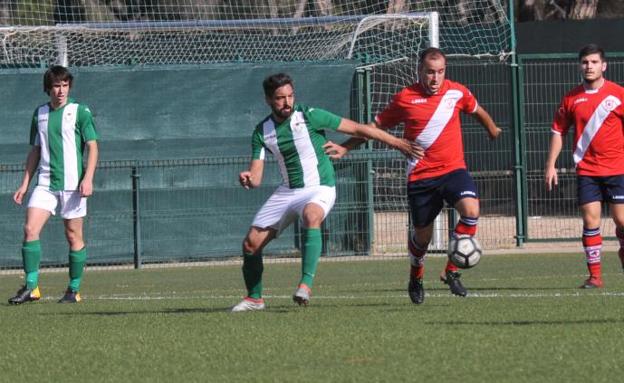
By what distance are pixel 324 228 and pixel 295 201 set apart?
392 inches

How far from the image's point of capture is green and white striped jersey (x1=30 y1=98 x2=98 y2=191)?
12.8m

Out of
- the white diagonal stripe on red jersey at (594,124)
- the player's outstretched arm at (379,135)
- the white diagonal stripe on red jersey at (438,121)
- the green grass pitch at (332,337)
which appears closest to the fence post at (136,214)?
the green grass pitch at (332,337)

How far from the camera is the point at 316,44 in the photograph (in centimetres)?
2423

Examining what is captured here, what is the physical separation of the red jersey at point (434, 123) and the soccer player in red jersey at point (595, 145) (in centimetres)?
185

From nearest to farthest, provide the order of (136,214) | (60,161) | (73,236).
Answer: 1. (60,161)
2. (73,236)
3. (136,214)

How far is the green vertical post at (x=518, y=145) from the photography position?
21484 mm

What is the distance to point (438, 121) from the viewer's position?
1123 cm

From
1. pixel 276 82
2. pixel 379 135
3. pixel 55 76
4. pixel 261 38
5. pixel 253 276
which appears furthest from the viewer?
pixel 261 38

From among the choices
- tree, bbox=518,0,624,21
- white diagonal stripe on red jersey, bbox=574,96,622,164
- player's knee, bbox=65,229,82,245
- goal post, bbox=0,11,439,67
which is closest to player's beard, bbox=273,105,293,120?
player's knee, bbox=65,229,82,245

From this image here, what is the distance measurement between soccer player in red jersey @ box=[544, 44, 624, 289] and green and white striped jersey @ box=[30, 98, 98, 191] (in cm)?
413

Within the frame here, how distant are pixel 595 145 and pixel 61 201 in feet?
15.6

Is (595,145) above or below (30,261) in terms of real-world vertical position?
above

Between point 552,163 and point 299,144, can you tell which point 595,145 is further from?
point 299,144

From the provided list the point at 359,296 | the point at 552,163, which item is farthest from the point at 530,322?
the point at 552,163
